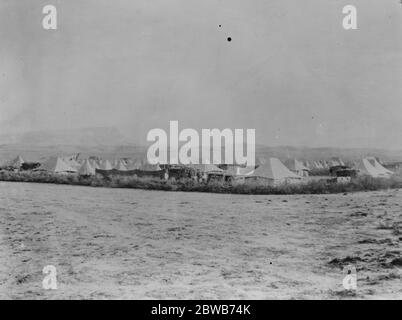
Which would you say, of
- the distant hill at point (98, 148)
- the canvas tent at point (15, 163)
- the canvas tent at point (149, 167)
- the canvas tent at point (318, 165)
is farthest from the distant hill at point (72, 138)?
the canvas tent at point (318, 165)

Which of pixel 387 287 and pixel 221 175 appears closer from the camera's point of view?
pixel 387 287

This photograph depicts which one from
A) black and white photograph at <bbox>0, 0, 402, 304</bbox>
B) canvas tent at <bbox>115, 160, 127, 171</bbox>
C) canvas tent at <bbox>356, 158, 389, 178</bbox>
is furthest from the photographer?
canvas tent at <bbox>115, 160, 127, 171</bbox>

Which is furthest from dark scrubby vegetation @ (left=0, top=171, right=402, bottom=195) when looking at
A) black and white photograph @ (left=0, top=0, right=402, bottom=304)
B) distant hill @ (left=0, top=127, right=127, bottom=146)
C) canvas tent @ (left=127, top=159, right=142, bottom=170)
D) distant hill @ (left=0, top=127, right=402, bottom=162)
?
distant hill @ (left=0, top=127, right=127, bottom=146)

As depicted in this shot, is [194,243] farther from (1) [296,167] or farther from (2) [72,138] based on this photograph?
(2) [72,138]

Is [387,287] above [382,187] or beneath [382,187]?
beneath

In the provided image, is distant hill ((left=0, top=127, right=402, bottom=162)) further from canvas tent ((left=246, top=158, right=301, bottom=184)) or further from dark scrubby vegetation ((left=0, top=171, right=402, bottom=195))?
dark scrubby vegetation ((left=0, top=171, right=402, bottom=195))
